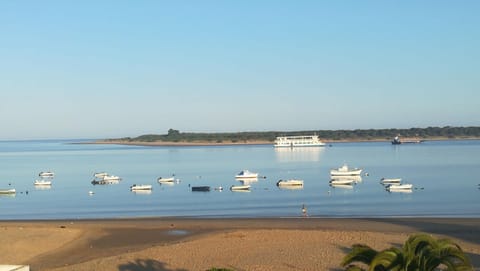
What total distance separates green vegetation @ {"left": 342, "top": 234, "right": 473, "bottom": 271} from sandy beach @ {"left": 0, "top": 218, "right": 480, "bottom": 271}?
7.39 m

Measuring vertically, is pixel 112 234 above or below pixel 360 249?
below

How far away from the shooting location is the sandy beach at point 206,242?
18.3m

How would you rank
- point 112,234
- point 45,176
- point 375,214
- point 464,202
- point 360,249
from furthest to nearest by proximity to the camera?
Answer: 1. point 45,176
2. point 464,202
3. point 375,214
4. point 112,234
5. point 360,249

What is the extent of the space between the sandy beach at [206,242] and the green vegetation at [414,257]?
7.39m

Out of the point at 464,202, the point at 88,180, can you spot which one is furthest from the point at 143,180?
the point at 464,202

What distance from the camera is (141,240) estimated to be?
26.2 m

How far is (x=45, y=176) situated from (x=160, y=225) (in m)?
47.2

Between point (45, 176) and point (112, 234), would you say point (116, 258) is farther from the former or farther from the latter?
point (45, 176)

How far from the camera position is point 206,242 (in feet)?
72.9

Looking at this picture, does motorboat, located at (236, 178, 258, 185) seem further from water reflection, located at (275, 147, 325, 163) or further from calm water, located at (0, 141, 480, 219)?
water reflection, located at (275, 147, 325, 163)

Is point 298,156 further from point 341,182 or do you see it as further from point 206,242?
point 206,242

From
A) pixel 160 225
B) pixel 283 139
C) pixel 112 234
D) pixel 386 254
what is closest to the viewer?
pixel 386 254

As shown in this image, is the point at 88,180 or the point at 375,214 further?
the point at 88,180

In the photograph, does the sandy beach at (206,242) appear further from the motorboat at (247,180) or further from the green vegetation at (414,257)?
the motorboat at (247,180)
